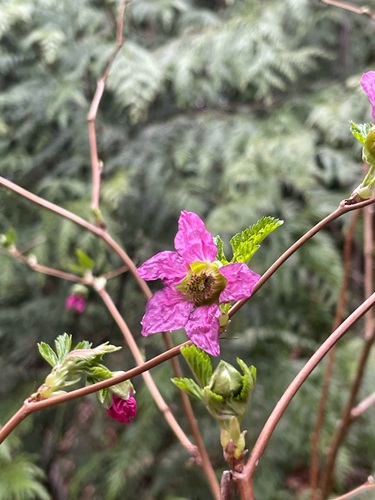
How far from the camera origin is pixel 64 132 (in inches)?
36.1

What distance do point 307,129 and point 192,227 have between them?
0.67m

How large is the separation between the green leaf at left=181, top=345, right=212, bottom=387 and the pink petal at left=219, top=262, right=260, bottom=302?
2 centimetres

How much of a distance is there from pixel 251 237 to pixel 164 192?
0.65 m

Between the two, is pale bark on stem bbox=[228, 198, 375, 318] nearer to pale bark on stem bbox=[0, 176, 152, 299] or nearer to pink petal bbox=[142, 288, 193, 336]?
pink petal bbox=[142, 288, 193, 336]

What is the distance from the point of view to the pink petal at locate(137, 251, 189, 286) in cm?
22

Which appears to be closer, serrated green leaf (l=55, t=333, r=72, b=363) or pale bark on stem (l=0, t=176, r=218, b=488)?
serrated green leaf (l=55, t=333, r=72, b=363)

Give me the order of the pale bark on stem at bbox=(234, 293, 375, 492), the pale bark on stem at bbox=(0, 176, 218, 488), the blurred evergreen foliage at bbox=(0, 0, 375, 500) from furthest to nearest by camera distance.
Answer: the blurred evergreen foliage at bbox=(0, 0, 375, 500) → the pale bark on stem at bbox=(0, 176, 218, 488) → the pale bark on stem at bbox=(234, 293, 375, 492)

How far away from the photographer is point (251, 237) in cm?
20

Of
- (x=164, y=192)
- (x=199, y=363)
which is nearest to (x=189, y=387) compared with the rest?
(x=199, y=363)

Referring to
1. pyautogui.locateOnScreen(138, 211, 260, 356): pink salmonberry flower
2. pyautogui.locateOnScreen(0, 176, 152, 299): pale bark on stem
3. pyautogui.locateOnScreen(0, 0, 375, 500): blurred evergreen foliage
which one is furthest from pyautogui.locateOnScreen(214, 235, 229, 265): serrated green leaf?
pyautogui.locateOnScreen(0, 0, 375, 500): blurred evergreen foliage

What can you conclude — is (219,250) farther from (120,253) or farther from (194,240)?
(120,253)

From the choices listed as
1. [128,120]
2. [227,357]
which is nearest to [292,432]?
[227,357]

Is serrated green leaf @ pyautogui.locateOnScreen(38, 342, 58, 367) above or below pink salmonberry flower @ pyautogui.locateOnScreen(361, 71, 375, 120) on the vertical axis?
below

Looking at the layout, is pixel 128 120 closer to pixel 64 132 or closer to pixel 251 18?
pixel 64 132
